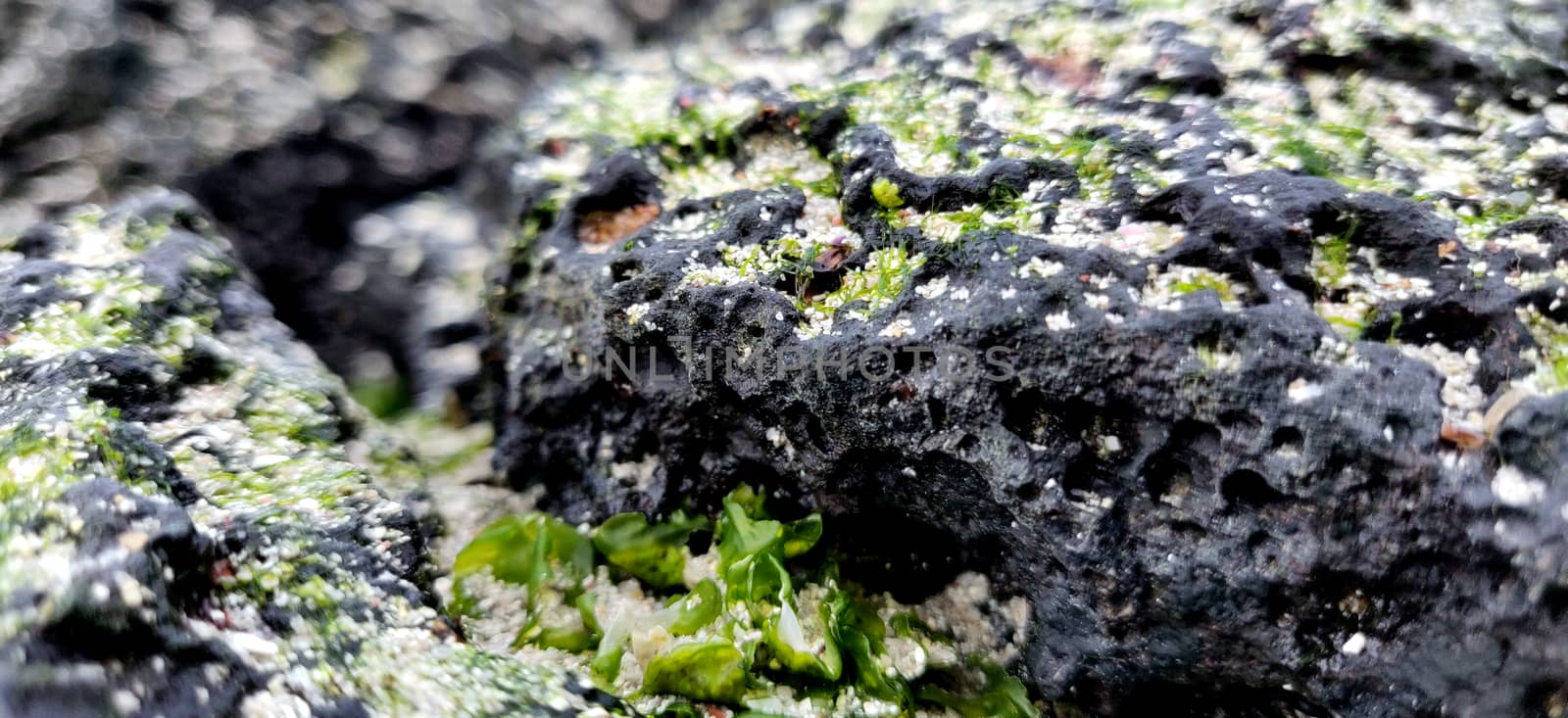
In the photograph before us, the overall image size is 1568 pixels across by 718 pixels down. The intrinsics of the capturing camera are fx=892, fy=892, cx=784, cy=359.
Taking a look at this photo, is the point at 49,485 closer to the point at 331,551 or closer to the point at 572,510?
the point at 331,551

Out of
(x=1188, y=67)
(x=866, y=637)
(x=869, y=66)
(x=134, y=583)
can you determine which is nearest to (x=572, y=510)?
(x=866, y=637)

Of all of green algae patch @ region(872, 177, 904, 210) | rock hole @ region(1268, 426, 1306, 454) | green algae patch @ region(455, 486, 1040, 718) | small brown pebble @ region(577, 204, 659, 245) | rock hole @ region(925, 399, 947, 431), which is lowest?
A: green algae patch @ region(455, 486, 1040, 718)

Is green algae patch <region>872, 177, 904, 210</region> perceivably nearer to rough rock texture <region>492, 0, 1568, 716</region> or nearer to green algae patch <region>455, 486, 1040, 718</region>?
rough rock texture <region>492, 0, 1568, 716</region>

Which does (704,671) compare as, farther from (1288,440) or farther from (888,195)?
(1288,440)

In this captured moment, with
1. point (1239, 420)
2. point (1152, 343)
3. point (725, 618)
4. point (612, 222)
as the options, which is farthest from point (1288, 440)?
point (612, 222)

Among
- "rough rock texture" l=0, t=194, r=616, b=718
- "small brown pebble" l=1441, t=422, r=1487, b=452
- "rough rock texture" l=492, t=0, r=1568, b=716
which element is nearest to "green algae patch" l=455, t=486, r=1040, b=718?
"rough rock texture" l=492, t=0, r=1568, b=716

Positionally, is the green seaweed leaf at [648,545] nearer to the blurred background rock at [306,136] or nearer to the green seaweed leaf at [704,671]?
the green seaweed leaf at [704,671]
